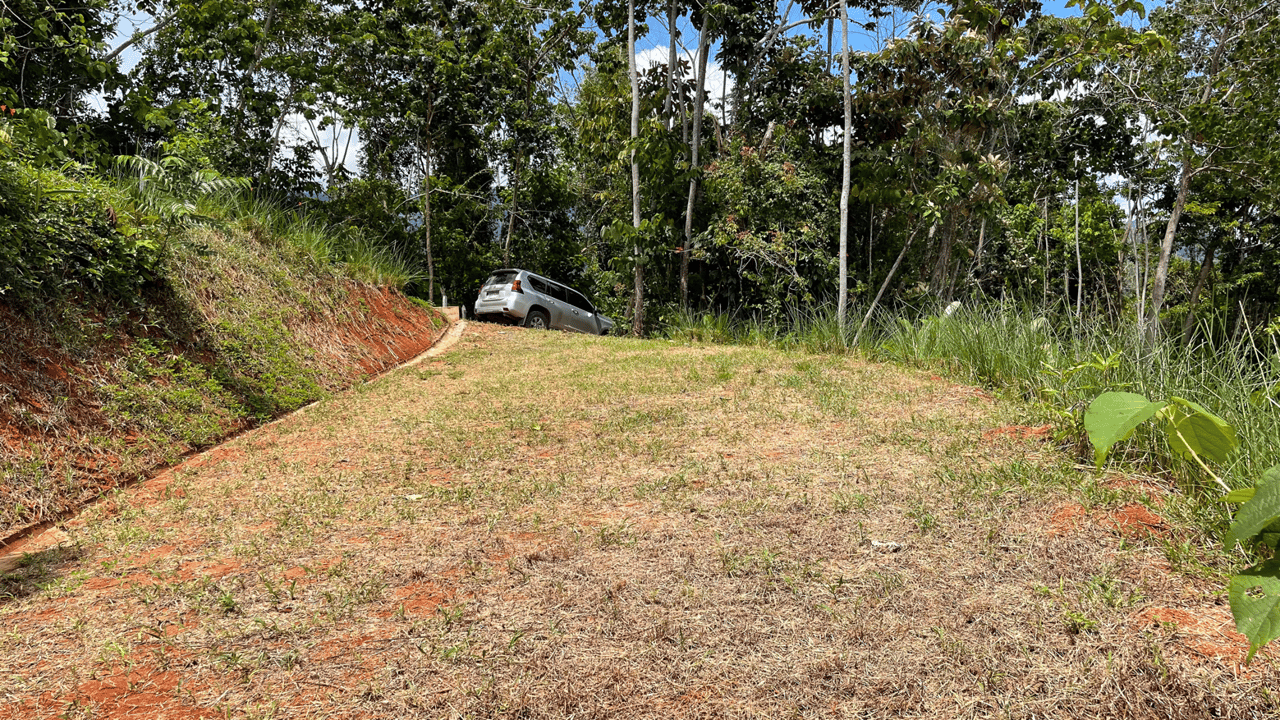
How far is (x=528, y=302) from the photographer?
49.6ft

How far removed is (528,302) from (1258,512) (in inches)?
566

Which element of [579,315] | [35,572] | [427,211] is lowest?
[35,572]

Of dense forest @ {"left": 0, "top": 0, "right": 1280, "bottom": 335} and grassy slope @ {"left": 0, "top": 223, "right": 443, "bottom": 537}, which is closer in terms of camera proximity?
grassy slope @ {"left": 0, "top": 223, "right": 443, "bottom": 537}

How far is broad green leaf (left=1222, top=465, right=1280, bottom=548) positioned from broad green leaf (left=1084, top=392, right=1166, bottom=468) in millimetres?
194

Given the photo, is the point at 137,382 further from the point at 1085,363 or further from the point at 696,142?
the point at 696,142

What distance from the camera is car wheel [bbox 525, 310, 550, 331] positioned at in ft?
50.4

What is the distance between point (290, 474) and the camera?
5.01 m

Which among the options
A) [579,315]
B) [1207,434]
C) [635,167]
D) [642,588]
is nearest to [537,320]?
[579,315]

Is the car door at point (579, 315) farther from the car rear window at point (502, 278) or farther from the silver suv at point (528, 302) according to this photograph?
the car rear window at point (502, 278)

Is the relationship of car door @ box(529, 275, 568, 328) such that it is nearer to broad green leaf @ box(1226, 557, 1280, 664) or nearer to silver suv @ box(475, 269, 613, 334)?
silver suv @ box(475, 269, 613, 334)

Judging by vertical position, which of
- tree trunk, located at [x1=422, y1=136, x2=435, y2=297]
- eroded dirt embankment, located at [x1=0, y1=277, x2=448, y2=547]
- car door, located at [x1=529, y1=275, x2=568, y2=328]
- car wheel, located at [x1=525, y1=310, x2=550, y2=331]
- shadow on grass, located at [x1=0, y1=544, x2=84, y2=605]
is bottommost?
shadow on grass, located at [x1=0, y1=544, x2=84, y2=605]

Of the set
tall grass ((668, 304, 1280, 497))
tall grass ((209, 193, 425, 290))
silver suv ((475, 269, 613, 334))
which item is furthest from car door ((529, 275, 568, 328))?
tall grass ((668, 304, 1280, 497))

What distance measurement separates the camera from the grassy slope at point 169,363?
15.3ft

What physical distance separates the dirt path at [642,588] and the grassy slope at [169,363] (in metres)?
0.42
